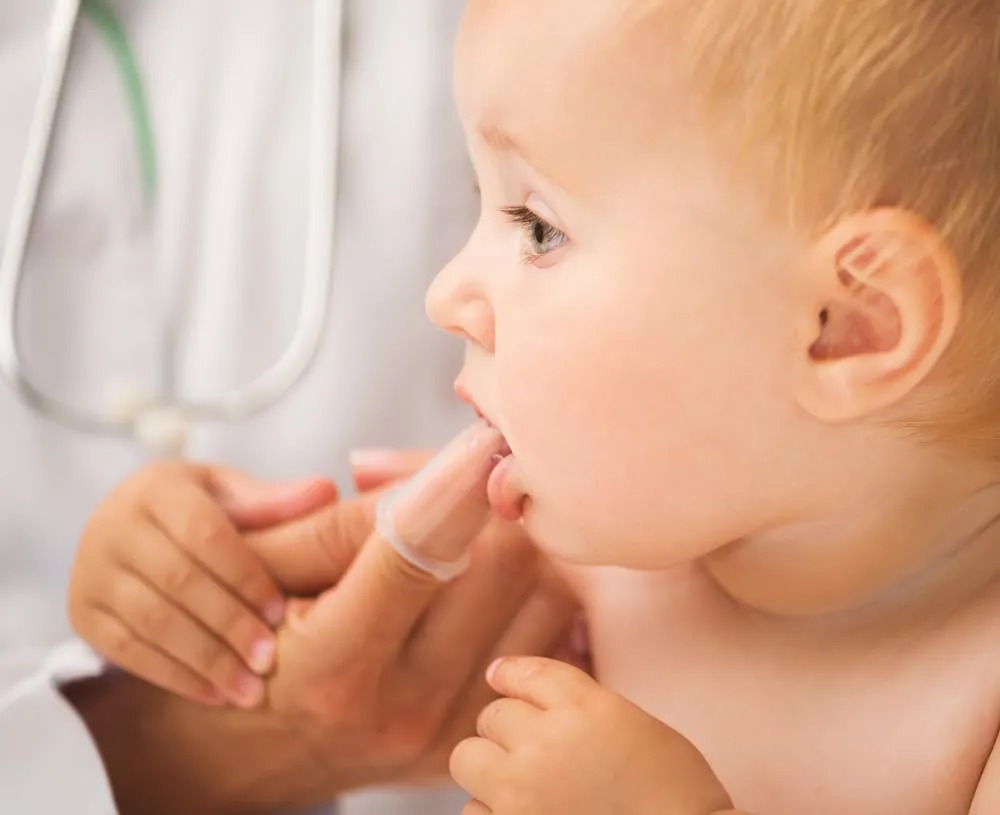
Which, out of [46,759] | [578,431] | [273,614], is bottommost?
[46,759]

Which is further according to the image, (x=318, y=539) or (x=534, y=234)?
(x=318, y=539)

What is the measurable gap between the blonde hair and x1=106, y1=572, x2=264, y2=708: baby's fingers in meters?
0.42

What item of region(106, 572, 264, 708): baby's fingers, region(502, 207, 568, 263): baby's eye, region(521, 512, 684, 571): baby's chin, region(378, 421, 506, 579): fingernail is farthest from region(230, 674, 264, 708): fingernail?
region(502, 207, 568, 263): baby's eye

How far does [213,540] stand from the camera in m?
Answer: 0.68

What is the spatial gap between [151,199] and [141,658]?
1.12ft

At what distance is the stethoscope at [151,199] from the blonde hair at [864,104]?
1.47ft

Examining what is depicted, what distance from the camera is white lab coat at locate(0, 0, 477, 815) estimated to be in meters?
0.80

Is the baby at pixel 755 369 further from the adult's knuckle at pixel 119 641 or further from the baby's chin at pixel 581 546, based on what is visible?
the adult's knuckle at pixel 119 641

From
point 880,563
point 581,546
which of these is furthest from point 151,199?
point 880,563

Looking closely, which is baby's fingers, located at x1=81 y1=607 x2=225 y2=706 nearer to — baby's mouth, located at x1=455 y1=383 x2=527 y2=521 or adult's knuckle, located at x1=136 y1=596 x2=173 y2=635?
adult's knuckle, located at x1=136 y1=596 x2=173 y2=635

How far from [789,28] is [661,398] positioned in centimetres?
15

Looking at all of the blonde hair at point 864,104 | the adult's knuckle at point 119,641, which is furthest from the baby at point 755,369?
the adult's knuckle at point 119,641

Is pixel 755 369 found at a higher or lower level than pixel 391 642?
higher

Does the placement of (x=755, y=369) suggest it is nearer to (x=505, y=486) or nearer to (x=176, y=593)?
(x=505, y=486)
